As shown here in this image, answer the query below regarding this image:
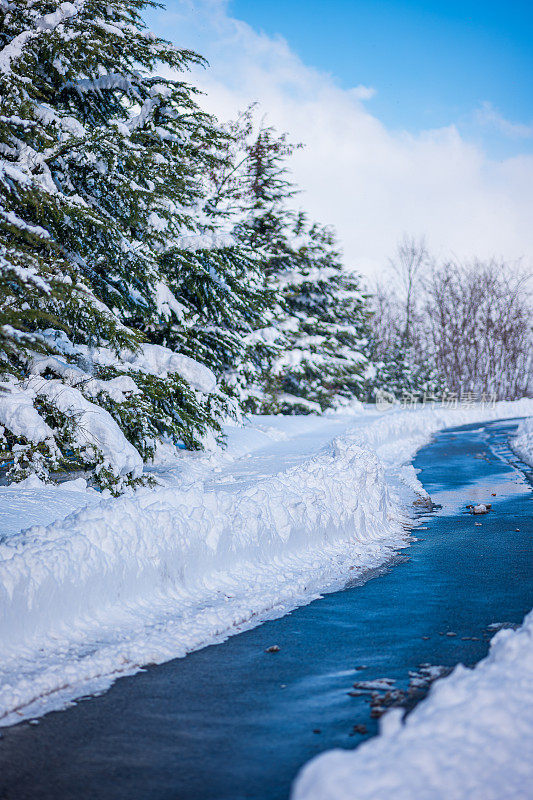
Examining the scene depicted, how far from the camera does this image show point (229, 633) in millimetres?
5297

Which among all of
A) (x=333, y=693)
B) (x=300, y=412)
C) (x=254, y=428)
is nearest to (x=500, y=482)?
(x=254, y=428)

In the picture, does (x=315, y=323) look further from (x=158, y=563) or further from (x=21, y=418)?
(x=158, y=563)

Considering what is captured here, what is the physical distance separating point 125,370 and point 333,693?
23.5 feet

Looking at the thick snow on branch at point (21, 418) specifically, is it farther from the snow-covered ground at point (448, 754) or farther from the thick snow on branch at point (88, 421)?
the snow-covered ground at point (448, 754)

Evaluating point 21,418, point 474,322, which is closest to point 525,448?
point 21,418

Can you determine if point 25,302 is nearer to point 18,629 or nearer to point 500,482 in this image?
point 18,629

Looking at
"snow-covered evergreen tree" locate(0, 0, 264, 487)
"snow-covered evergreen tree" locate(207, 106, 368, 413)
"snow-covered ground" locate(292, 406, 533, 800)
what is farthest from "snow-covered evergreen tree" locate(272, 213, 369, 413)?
"snow-covered ground" locate(292, 406, 533, 800)

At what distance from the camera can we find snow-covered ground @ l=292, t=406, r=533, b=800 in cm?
255

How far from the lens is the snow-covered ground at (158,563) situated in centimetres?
468

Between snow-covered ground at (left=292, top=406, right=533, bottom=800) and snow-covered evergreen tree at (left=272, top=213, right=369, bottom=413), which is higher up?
snow-covered evergreen tree at (left=272, top=213, right=369, bottom=413)

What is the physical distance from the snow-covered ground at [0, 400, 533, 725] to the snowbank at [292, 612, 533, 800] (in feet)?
6.44

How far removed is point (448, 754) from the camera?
9.06 feet

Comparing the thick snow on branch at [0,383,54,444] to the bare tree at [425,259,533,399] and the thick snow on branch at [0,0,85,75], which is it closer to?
the thick snow on branch at [0,0,85,75]

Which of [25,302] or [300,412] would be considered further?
[300,412]
